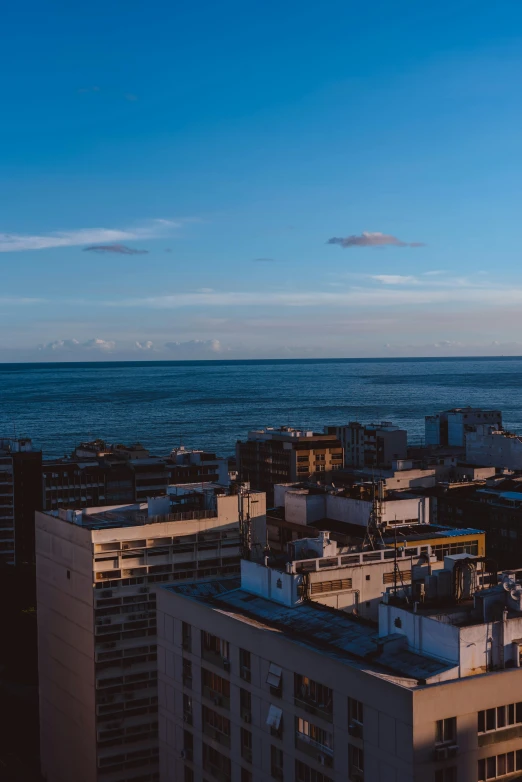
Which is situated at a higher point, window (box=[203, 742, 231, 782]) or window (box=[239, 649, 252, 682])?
window (box=[239, 649, 252, 682])

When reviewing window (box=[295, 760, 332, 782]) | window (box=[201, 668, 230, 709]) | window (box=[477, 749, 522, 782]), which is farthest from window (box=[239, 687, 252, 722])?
window (box=[477, 749, 522, 782])

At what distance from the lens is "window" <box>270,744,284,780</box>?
22.4m

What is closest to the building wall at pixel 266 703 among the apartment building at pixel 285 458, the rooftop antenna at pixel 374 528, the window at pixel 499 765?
the window at pixel 499 765

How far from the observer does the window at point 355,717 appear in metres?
20.0

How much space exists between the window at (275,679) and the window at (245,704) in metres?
1.11

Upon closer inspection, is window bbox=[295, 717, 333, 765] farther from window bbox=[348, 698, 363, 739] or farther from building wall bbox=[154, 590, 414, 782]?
window bbox=[348, 698, 363, 739]

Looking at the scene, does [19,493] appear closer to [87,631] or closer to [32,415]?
[87,631]

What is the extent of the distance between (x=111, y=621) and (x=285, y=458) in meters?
Answer: 56.4

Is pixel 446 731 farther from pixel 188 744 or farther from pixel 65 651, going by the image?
pixel 65 651

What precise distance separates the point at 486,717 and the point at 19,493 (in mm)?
60579

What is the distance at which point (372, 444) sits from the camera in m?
110

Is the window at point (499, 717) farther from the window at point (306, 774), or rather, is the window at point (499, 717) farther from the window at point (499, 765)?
the window at point (306, 774)

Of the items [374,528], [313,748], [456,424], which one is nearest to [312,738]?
[313,748]

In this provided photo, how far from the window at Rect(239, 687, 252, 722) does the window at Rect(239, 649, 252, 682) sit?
373mm
